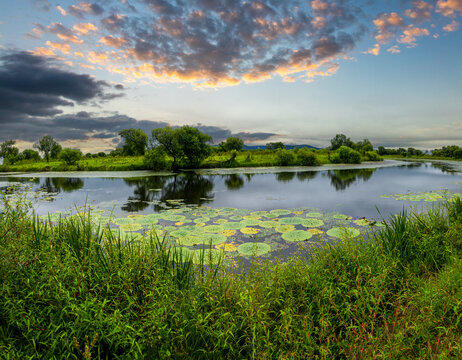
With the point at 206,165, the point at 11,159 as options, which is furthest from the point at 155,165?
the point at 11,159

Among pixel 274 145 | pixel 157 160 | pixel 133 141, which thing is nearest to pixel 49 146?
pixel 133 141

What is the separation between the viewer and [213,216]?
38.0 feet

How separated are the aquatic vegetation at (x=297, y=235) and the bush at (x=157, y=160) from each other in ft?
115

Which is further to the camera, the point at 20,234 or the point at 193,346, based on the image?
the point at 20,234

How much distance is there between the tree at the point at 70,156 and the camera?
44.5m

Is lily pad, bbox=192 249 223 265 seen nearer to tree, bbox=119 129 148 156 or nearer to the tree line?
the tree line

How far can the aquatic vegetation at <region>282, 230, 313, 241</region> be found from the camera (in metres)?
8.11

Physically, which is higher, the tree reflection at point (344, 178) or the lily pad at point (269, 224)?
the tree reflection at point (344, 178)

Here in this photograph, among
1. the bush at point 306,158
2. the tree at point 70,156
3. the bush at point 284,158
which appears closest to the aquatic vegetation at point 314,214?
the bush at point 284,158

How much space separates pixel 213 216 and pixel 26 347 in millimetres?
8888

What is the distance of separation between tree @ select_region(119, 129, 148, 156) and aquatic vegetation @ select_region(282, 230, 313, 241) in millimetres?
59215

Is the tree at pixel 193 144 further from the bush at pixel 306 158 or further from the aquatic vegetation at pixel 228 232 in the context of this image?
the aquatic vegetation at pixel 228 232

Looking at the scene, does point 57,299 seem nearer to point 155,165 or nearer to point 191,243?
point 191,243

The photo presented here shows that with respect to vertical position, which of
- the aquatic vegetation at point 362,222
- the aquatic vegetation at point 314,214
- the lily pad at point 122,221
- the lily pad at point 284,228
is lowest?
the aquatic vegetation at point 362,222
